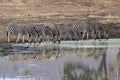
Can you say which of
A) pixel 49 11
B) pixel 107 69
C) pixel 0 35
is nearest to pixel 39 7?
pixel 49 11

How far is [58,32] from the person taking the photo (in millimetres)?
13039

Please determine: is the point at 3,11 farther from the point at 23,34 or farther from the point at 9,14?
the point at 23,34

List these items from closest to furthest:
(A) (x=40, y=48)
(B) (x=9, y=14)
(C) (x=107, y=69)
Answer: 1. (C) (x=107, y=69)
2. (A) (x=40, y=48)
3. (B) (x=9, y=14)

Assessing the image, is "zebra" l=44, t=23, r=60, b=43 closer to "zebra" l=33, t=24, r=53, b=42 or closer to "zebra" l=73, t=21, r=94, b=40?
"zebra" l=33, t=24, r=53, b=42

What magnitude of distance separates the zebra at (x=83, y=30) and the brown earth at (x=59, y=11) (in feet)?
1.05

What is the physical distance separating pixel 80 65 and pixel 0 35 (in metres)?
3.18

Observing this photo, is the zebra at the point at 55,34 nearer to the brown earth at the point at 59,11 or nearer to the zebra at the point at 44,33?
the zebra at the point at 44,33

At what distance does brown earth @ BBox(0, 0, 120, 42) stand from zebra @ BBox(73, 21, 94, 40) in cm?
32

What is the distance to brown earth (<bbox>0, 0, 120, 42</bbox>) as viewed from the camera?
530 inches

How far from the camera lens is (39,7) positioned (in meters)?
13.5

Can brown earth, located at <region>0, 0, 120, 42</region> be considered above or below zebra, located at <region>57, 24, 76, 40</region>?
above

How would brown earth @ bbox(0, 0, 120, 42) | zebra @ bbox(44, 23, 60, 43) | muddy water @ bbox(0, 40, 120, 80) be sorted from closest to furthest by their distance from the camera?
muddy water @ bbox(0, 40, 120, 80)
zebra @ bbox(44, 23, 60, 43)
brown earth @ bbox(0, 0, 120, 42)

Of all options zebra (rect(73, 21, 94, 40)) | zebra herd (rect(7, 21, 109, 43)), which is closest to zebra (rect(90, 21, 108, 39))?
zebra herd (rect(7, 21, 109, 43))

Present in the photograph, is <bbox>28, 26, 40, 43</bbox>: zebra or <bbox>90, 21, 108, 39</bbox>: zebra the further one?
<bbox>90, 21, 108, 39</bbox>: zebra
